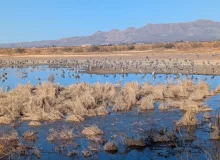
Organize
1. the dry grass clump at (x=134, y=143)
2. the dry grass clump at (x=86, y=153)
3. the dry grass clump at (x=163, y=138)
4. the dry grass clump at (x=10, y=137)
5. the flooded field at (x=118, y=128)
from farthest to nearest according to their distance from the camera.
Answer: the dry grass clump at (x=10, y=137) < the dry grass clump at (x=163, y=138) < the dry grass clump at (x=134, y=143) < the flooded field at (x=118, y=128) < the dry grass clump at (x=86, y=153)

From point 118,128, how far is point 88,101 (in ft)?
14.0

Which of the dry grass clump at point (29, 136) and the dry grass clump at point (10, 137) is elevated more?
the dry grass clump at point (10, 137)

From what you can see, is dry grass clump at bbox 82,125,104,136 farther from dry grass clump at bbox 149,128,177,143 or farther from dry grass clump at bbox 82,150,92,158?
dry grass clump at bbox 82,150,92,158

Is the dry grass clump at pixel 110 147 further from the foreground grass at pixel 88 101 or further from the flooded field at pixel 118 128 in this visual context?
the foreground grass at pixel 88 101

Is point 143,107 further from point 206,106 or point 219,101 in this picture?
point 219,101

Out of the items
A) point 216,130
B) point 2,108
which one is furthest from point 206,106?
point 2,108

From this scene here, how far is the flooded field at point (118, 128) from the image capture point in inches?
454

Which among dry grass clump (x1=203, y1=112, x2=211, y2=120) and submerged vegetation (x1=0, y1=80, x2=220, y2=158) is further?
dry grass clump (x1=203, y1=112, x2=211, y2=120)

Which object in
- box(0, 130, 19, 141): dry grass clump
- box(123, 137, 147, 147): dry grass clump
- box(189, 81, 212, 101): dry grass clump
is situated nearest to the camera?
box(123, 137, 147, 147): dry grass clump

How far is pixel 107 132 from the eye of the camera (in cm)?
1385

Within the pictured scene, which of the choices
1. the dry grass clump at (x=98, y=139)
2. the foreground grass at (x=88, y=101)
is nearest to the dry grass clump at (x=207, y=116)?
the foreground grass at (x=88, y=101)

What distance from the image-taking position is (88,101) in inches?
725

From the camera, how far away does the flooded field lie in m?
11.5

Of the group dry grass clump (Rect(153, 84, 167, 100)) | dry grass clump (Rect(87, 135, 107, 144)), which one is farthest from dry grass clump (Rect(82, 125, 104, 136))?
dry grass clump (Rect(153, 84, 167, 100))
